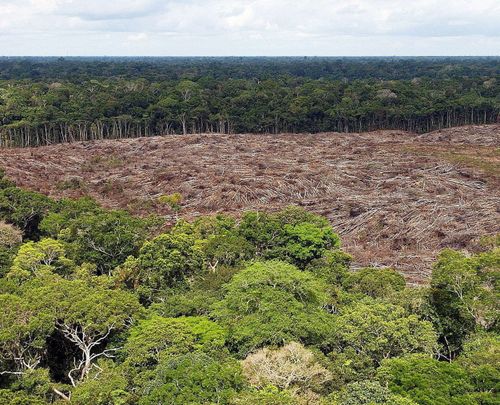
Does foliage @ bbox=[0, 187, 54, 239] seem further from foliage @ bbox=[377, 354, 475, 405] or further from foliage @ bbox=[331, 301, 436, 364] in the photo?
foliage @ bbox=[377, 354, 475, 405]

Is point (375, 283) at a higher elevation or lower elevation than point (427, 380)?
lower

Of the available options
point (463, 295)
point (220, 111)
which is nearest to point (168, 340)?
point (463, 295)

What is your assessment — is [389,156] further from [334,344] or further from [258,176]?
[334,344]

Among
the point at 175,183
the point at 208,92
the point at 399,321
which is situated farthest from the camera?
the point at 208,92

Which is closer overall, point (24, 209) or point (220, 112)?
point (24, 209)

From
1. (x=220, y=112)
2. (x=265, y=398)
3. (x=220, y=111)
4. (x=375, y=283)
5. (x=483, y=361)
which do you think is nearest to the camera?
(x=265, y=398)

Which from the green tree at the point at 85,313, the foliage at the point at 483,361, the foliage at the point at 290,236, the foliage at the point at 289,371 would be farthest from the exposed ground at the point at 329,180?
the green tree at the point at 85,313

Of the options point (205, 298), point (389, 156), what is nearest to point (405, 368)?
point (205, 298)

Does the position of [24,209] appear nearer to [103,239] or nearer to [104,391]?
[103,239]
